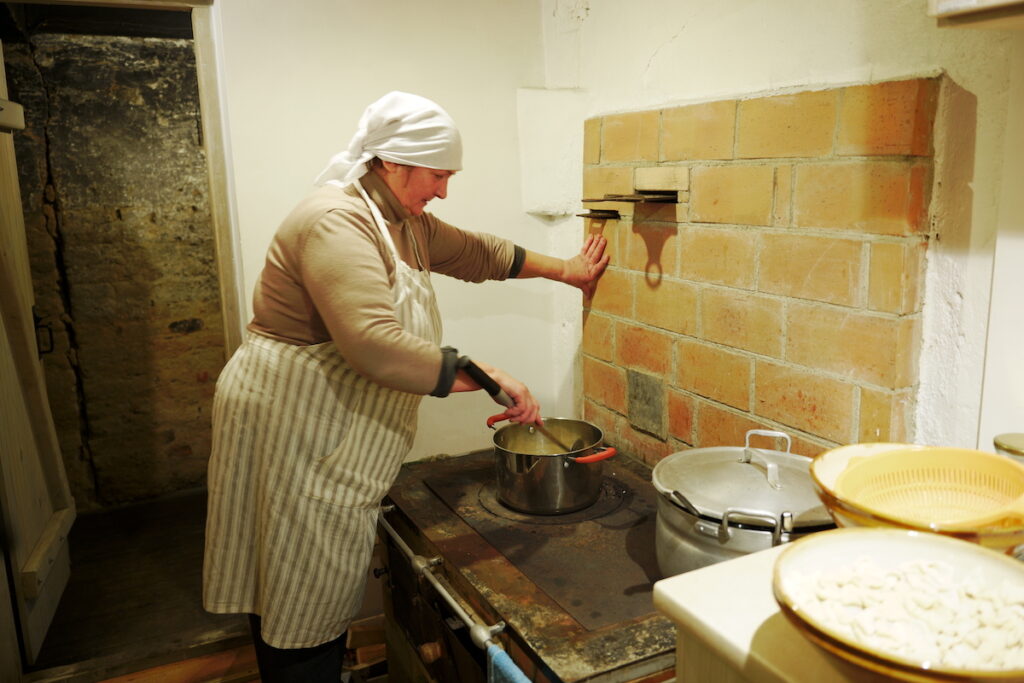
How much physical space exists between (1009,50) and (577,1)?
3.73 ft

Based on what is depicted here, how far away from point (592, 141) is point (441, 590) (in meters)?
1.11

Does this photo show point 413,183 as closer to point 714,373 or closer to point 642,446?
point 714,373

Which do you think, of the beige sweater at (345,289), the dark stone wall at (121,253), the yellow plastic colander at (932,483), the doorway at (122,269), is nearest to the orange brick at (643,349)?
the beige sweater at (345,289)

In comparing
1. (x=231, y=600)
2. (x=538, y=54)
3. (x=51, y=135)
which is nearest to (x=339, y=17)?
(x=538, y=54)

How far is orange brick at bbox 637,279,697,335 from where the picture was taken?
1.60 meters

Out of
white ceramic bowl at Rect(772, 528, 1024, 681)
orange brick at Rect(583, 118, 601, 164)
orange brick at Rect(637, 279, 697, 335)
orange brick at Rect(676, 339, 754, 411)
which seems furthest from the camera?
orange brick at Rect(583, 118, 601, 164)

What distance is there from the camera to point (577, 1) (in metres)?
1.93

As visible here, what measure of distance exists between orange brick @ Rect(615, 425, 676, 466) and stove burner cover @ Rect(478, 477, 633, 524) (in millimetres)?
123

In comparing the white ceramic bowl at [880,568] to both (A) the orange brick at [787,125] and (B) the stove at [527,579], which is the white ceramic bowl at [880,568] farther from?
(A) the orange brick at [787,125]

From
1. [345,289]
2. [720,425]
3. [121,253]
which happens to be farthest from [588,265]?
[121,253]

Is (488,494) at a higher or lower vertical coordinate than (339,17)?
lower

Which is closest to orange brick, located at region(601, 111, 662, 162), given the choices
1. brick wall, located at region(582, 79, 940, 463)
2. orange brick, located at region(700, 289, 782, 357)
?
brick wall, located at region(582, 79, 940, 463)

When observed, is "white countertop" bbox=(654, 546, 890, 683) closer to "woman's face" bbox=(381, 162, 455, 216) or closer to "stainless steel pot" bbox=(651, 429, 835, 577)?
"stainless steel pot" bbox=(651, 429, 835, 577)

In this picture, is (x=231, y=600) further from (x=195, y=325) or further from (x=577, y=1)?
(x=195, y=325)
